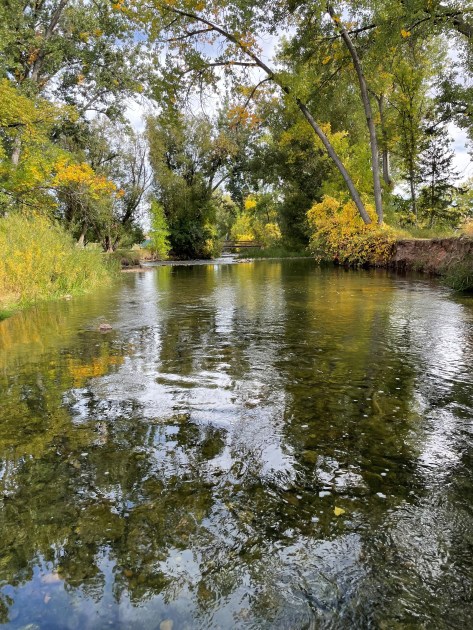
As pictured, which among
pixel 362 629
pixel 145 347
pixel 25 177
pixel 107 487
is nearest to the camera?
pixel 362 629

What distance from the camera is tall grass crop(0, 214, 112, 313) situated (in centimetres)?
1093

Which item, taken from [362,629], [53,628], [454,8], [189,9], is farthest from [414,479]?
[189,9]

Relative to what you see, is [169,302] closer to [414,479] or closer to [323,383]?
[323,383]

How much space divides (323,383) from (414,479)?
6.58 ft

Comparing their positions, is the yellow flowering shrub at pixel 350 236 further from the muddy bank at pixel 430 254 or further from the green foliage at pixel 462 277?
the green foliage at pixel 462 277

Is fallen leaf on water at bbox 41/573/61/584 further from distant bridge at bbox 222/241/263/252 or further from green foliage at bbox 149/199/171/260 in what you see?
distant bridge at bbox 222/241/263/252

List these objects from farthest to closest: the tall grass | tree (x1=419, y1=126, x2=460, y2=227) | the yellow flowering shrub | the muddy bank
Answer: tree (x1=419, y1=126, x2=460, y2=227)
the yellow flowering shrub
the muddy bank
the tall grass

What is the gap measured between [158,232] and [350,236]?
803 inches

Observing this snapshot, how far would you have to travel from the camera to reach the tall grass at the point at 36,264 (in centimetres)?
1093

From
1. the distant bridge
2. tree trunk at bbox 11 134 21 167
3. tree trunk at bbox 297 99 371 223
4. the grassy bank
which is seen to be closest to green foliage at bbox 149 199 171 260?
the grassy bank

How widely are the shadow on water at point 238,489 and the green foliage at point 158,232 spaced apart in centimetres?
3290

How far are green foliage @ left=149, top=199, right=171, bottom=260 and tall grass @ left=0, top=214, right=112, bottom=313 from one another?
76.6ft

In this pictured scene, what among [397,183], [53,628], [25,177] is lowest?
[53,628]

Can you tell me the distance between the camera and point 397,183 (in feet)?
144
